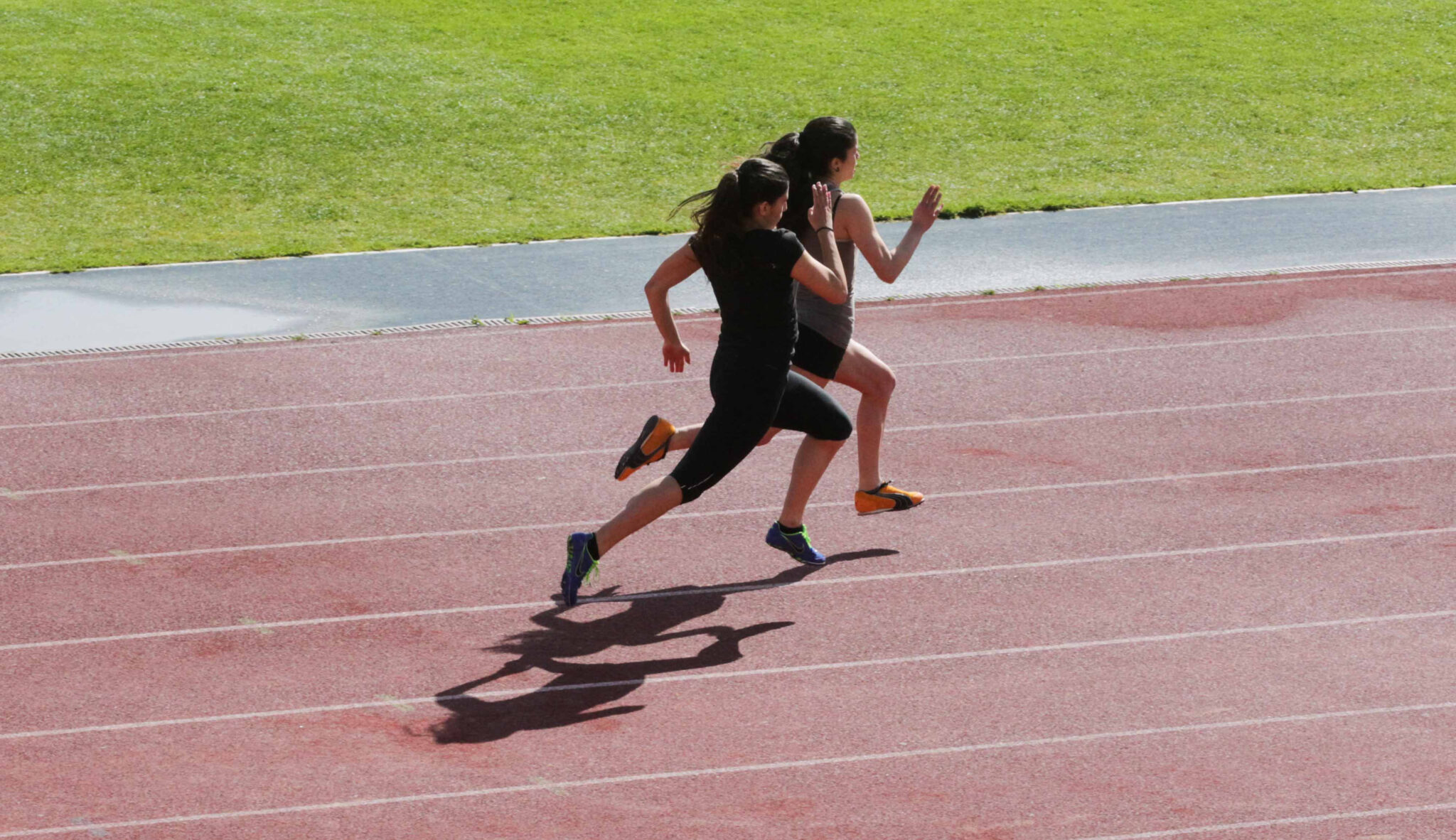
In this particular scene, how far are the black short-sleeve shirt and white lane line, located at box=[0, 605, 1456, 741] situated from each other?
1.22m

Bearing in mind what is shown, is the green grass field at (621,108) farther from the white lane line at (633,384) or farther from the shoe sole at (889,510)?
the shoe sole at (889,510)

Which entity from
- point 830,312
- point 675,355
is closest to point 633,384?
point 830,312

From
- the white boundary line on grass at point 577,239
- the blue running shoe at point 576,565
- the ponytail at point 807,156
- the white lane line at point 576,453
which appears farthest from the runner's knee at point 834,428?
the white boundary line on grass at point 577,239

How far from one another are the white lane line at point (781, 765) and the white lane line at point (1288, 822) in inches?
23.1

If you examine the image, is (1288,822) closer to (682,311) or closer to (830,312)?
(830,312)

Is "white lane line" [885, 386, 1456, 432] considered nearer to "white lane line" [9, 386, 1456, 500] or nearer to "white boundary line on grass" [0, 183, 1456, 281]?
"white lane line" [9, 386, 1456, 500]

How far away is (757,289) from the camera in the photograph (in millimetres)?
6109

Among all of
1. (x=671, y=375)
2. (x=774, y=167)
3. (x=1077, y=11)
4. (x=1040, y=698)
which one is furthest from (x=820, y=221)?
(x=1077, y=11)

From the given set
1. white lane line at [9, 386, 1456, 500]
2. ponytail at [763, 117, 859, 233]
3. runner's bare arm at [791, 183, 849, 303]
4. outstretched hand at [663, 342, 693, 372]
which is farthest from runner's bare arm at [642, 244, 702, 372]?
white lane line at [9, 386, 1456, 500]

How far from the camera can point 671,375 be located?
9.73 meters

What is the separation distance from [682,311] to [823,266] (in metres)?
5.04

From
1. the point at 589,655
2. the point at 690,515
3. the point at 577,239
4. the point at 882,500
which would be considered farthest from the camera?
the point at 577,239

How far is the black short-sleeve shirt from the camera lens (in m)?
6.02

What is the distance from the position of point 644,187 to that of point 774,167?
31.8 ft
